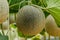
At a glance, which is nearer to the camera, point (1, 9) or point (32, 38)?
point (1, 9)

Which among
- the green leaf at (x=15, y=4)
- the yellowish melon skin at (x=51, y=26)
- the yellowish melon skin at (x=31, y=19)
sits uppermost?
the green leaf at (x=15, y=4)

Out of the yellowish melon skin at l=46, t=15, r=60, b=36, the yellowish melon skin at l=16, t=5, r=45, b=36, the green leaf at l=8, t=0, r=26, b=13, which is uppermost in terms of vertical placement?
the green leaf at l=8, t=0, r=26, b=13

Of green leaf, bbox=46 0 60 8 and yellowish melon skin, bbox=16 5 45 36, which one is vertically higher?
green leaf, bbox=46 0 60 8

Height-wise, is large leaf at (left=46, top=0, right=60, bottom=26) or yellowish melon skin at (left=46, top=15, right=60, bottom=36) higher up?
large leaf at (left=46, top=0, right=60, bottom=26)

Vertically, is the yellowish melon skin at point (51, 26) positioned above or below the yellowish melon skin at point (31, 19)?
below

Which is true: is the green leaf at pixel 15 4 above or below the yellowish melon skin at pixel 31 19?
above

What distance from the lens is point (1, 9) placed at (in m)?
0.42

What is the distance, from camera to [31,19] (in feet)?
1.41

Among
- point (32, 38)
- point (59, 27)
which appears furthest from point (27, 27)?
point (32, 38)

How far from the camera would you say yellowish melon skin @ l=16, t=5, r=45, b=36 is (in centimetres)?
43

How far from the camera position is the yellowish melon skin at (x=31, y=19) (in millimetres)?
429

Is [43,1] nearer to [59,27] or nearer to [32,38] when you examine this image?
[59,27]

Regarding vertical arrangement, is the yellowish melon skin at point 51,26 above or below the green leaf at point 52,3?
below

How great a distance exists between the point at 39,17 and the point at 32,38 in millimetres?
228
